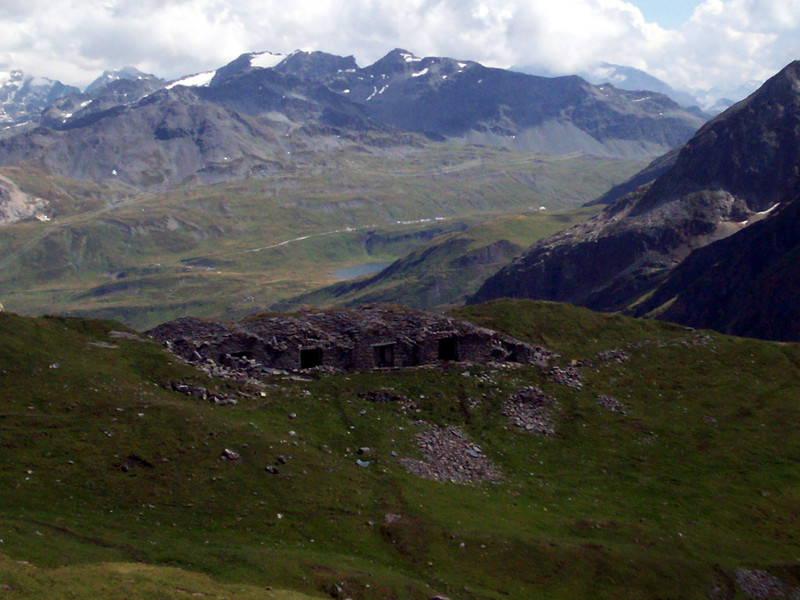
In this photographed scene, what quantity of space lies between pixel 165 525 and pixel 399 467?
15.3 metres

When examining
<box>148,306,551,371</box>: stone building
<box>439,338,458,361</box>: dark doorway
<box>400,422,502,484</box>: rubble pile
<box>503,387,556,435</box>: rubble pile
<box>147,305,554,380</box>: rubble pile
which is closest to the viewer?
<box>400,422,502,484</box>: rubble pile

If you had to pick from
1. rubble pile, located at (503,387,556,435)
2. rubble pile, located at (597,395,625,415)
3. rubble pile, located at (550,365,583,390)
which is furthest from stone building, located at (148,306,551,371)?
rubble pile, located at (597,395,625,415)

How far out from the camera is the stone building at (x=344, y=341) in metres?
58.6

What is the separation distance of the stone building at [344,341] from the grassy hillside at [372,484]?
2.59 m

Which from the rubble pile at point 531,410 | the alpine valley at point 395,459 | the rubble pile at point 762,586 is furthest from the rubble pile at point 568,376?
the rubble pile at point 762,586

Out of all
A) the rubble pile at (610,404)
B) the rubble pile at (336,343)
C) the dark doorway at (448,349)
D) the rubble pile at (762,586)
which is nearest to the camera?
the rubble pile at (762,586)

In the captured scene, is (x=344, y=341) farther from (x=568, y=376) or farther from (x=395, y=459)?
(x=568, y=376)

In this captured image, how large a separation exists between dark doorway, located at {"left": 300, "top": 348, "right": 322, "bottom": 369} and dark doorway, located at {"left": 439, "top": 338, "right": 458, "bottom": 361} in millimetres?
10204

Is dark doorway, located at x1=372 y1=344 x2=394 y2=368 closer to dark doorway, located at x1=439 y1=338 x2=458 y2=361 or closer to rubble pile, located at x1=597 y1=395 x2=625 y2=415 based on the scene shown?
dark doorway, located at x1=439 y1=338 x2=458 y2=361

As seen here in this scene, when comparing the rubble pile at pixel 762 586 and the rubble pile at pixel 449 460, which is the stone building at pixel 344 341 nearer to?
the rubble pile at pixel 449 460

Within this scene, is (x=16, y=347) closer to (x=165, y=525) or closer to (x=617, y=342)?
(x=165, y=525)

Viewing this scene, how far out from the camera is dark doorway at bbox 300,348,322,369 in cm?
6003

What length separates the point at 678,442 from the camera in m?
54.8

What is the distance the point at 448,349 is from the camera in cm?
6381
